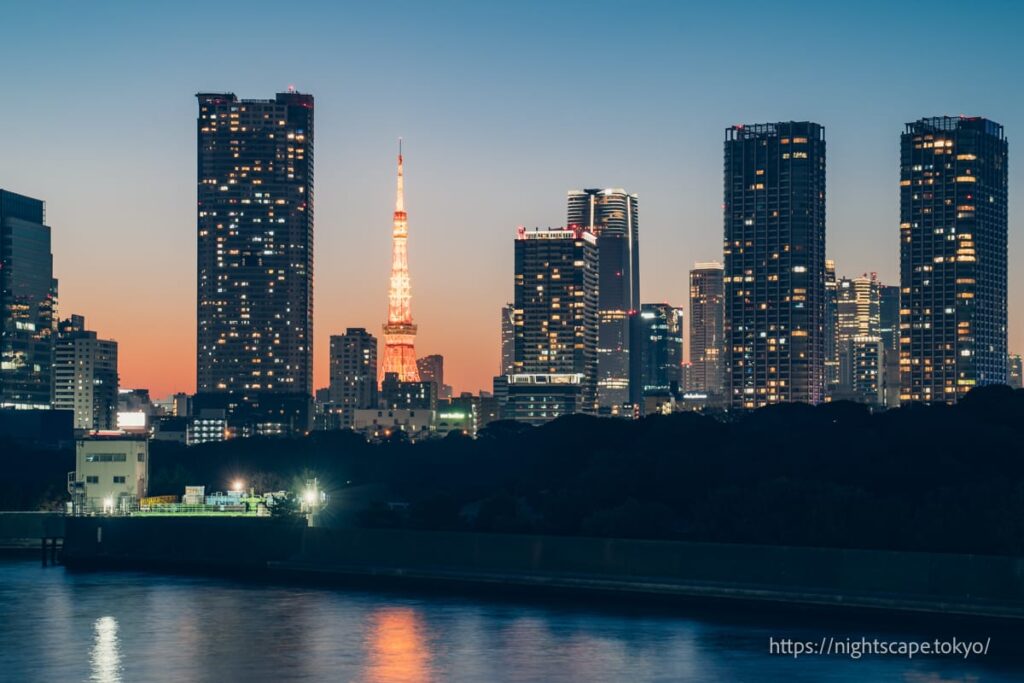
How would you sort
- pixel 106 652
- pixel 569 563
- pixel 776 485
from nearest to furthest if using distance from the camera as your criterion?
pixel 106 652 → pixel 569 563 → pixel 776 485

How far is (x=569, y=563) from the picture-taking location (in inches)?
4171

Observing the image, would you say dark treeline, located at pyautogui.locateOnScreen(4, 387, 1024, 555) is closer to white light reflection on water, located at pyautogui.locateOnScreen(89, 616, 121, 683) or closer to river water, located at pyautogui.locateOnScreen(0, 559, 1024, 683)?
river water, located at pyautogui.locateOnScreen(0, 559, 1024, 683)

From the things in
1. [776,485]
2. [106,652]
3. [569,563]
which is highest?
[776,485]

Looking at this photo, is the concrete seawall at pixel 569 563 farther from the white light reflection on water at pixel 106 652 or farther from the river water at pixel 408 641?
the white light reflection on water at pixel 106 652

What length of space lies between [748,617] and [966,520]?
63.2 feet

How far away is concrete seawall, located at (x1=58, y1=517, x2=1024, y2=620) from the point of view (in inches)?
3521

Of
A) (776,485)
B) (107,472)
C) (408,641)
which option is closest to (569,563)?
(776,485)

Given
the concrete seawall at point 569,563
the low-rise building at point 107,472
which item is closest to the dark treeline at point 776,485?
the concrete seawall at point 569,563

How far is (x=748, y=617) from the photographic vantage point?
90062 mm

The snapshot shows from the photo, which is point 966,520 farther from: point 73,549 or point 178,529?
point 73,549

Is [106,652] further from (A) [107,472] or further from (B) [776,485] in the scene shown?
(A) [107,472]

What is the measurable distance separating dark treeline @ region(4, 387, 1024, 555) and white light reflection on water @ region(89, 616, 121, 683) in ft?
123

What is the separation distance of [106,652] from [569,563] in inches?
1409

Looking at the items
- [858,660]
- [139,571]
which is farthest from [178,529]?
[858,660]
